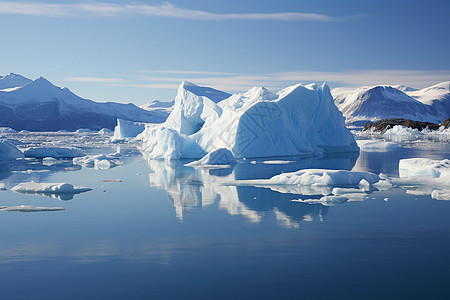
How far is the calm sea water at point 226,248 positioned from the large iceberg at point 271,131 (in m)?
12.9

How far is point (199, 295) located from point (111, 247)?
2.57 m

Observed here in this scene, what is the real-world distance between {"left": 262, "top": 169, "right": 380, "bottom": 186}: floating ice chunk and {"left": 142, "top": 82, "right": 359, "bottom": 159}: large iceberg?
10460 mm

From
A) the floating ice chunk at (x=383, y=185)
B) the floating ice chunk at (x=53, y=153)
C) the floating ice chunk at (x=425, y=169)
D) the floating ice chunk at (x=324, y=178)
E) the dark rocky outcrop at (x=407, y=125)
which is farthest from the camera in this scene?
the dark rocky outcrop at (x=407, y=125)

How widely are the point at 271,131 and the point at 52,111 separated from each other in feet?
458

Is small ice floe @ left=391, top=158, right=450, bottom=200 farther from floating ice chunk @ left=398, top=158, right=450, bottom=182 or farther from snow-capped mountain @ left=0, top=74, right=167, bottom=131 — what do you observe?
snow-capped mountain @ left=0, top=74, right=167, bottom=131

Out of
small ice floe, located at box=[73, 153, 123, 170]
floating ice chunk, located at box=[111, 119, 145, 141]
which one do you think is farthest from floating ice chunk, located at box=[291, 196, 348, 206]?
floating ice chunk, located at box=[111, 119, 145, 141]

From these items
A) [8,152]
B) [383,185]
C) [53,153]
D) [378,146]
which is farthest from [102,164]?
[378,146]

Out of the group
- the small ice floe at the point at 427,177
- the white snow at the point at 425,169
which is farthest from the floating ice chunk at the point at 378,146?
the small ice floe at the point at 427,177

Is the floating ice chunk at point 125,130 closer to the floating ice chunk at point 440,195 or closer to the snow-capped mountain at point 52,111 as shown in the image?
the floating ice chunk at point 440,195

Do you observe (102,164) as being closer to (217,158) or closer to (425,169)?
(217,158)

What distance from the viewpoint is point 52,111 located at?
152 meters

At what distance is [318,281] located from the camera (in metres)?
6.18

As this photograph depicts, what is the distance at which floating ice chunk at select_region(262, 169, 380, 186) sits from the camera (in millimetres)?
14383

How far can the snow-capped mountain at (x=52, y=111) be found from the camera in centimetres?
14075
